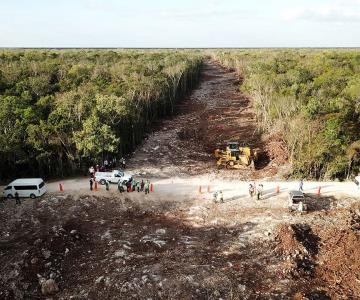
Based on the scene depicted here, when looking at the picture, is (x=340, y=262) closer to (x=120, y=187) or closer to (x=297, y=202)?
(x=297, y=202)

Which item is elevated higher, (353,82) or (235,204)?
(353,82)

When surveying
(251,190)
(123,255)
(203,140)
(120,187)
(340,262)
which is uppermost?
(251,190)

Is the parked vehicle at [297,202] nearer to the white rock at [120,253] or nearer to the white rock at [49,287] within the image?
the white rock at [120,253]

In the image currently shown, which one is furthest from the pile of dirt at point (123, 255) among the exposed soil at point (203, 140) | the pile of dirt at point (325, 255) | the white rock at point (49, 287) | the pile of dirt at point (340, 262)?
→ the exposed soil at point (203, 140)

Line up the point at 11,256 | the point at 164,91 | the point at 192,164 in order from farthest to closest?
the point at 164,91, the point at 192,164, the point at 11,256

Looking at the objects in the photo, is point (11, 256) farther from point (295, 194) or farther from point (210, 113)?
point (210, 113)

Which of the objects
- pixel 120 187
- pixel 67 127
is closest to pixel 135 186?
pixel 120 187

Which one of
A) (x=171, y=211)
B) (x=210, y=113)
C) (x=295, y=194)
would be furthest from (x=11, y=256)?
(x=210, y=113)

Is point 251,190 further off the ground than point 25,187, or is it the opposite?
point 25,187
